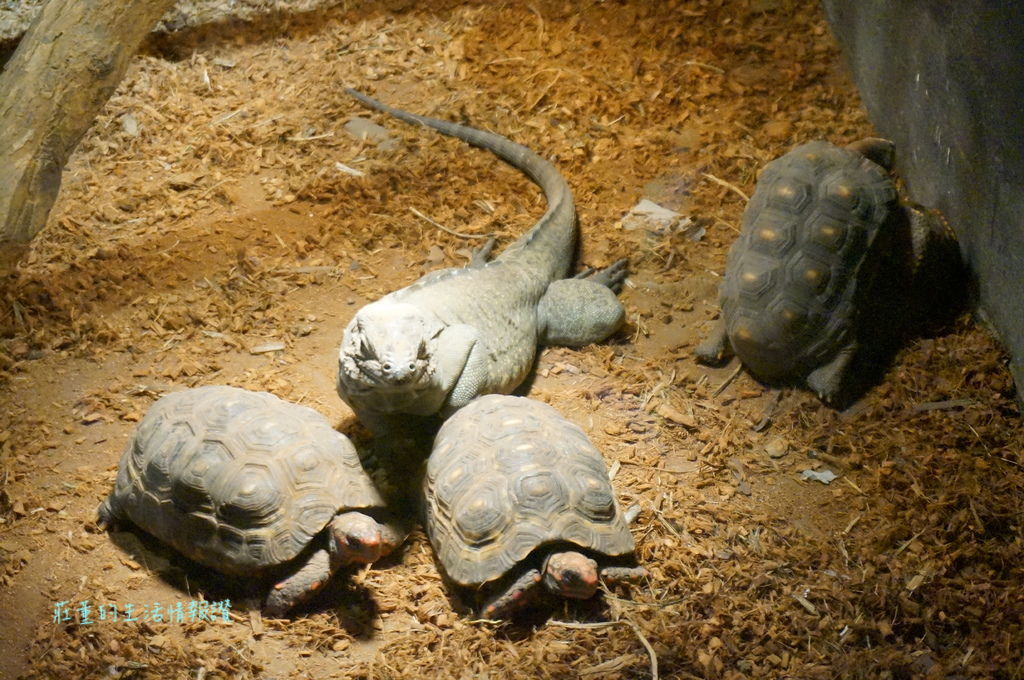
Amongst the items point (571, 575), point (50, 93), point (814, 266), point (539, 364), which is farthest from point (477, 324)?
point (50, 93)

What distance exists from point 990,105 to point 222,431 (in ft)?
12.2

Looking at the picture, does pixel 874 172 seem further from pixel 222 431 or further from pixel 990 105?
pixel 222 431

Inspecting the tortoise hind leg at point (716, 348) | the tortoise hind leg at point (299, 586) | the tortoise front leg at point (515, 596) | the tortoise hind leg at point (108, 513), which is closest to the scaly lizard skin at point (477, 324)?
the tortoise hind leg at point (716, 348)

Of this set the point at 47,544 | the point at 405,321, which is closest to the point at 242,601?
the point at 47,544

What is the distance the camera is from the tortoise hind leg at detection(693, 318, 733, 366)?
4836 mm

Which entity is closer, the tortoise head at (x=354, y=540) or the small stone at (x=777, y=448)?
the tortoise head at (x=354, y=540)

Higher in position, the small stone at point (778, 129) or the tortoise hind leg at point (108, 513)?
the small stone at point (778, 129)

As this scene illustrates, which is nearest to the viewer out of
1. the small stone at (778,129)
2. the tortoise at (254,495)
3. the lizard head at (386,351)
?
the tortoise at (254,495)

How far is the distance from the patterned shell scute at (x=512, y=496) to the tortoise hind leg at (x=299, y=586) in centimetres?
46

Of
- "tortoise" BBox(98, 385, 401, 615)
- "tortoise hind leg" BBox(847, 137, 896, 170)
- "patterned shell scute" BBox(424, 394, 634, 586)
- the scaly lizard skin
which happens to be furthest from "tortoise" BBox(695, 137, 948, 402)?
"tortoise" BBox(98, 385, 401, 615)

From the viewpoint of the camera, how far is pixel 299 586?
3.69m

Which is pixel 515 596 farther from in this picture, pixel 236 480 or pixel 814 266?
pixel 814 266

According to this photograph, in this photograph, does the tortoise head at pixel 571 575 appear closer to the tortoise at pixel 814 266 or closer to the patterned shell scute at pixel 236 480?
the patterned shell scute at pixel 236 480

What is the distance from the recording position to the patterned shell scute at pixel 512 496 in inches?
141
